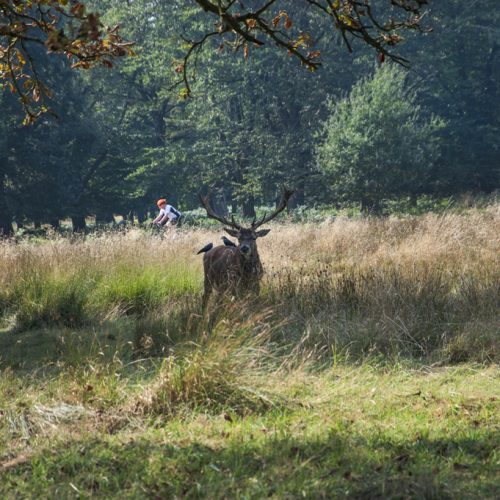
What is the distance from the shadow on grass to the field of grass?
0.5 inches

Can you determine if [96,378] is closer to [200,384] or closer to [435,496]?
[200,384]

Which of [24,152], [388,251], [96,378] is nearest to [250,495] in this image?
[96,378]

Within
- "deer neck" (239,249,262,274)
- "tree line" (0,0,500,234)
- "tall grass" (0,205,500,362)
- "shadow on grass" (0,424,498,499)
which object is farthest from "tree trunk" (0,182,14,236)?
"shadow on grass" (0,424,498,499)

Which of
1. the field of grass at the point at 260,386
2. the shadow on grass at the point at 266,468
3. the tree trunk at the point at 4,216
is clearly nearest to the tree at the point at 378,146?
the tree trunk at the point at 4,216

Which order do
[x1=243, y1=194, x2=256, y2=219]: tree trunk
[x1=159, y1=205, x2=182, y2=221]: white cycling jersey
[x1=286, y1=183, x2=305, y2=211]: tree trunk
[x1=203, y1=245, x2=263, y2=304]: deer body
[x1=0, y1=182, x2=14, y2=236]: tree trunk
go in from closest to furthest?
1. [x1=203, y1=245, x2=263, y2=304]: deer body
2. [x1=159, y1=205, x2=182, y2=221]: white cycling jersey
3. [x1=0, y1=182, x2=14, y2=236]: tree trunk
4. [x1=286, y1=183, x2=305, y2=211]: tree trunk
5. [x1=243, y1=194, x2=256, y2=219]: tree trunk

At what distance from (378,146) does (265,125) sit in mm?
13457

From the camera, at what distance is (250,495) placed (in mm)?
3949

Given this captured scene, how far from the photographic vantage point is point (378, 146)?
96.1 ft

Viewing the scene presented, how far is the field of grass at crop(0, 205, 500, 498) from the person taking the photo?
167 inches

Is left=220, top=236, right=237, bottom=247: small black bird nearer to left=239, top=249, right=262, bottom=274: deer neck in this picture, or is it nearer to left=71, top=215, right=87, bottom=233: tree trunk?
left=239, top=249, right=262, bottom=274: deer neck

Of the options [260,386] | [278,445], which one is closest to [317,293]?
[260,386]

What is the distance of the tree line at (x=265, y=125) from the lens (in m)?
30.3

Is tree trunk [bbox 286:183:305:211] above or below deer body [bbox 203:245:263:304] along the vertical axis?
below

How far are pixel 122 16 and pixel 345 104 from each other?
21.8 meters
